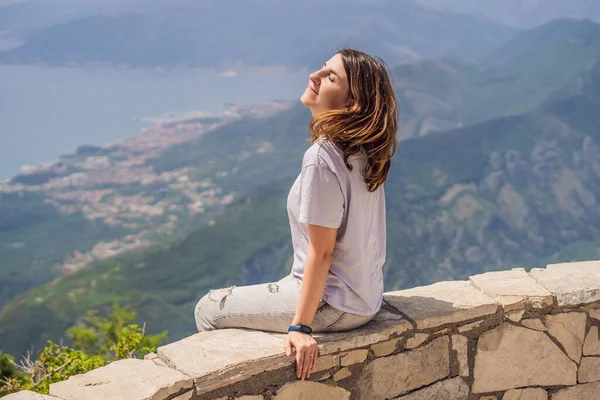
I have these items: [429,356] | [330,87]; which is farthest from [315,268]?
[429,356]

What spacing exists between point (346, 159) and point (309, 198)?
14 cm

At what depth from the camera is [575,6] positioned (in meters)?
62.5

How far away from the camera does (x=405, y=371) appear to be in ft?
7.40

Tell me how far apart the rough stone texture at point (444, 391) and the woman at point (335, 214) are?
37 centimetres

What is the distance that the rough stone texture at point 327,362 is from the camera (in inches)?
80.8

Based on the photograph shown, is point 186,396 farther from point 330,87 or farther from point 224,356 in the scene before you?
point 330,87

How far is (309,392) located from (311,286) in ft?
1.09

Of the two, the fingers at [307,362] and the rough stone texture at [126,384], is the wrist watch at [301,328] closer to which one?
the fingers at [307,362]

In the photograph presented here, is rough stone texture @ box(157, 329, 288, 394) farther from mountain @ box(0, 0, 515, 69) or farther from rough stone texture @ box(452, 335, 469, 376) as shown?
mountain @ box(0, 0, 515, 69)

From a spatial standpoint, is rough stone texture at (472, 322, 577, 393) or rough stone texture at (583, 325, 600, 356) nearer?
rough stone texture at (472, 322, 577, 393)

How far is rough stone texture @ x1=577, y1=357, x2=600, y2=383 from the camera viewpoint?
256 centimetres

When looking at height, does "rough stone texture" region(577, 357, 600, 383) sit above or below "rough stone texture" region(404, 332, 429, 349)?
below

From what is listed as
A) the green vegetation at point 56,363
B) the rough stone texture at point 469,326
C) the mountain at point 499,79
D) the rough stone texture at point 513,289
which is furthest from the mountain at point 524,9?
the rough stone texture at point 469,326

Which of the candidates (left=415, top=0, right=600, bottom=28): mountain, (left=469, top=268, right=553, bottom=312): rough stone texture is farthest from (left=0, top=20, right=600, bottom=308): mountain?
(left=469, top=268, right=553, bottom=312): rough stone texture
